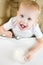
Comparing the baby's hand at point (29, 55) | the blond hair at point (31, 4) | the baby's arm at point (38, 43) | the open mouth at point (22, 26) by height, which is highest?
the blond hair at point (31, 4)

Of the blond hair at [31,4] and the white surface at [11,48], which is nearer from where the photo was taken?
the blond hair at [31,4]

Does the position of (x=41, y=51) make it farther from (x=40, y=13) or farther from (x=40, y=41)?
(x=40, y=13)

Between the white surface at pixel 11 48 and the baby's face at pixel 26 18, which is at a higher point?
the baby's face at pixel 26 18

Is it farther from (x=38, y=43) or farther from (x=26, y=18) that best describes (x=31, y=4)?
(x=38, y=43)

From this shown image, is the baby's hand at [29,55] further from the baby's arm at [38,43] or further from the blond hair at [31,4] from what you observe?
the blond hair at [31,4]

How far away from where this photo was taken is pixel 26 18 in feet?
3.69

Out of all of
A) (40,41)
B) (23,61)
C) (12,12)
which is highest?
(12,12)

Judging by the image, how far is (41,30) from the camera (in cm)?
127

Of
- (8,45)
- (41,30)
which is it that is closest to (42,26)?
(41,30)

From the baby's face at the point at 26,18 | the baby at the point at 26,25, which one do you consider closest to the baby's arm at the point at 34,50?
the baby at the point at 26,25

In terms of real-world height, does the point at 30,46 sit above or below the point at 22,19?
below

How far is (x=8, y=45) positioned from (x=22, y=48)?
85 mm

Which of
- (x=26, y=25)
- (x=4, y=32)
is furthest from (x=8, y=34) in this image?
(x=26, y=25)

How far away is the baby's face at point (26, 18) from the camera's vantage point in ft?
3.63
